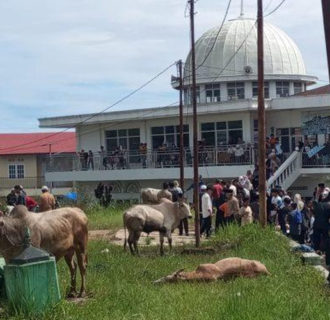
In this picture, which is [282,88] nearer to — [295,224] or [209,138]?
[209,138]

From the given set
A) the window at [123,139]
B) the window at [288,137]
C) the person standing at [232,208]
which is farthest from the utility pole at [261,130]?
the window at [123,139]

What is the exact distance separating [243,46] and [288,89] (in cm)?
451

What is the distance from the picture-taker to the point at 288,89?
52.7m

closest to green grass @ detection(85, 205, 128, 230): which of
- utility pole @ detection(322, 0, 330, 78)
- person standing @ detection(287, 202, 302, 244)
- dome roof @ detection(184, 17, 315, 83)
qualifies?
person standing @ detection(287, 202, 302, 244)

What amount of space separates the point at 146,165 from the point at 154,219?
81.8 feet

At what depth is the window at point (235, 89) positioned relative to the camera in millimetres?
50644

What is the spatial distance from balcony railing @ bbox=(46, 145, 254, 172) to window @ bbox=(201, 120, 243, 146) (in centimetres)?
217

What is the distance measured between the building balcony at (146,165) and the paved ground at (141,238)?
44.7ft

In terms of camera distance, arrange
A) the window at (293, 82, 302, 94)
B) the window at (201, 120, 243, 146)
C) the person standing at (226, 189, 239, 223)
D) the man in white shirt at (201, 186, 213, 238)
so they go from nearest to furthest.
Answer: the person standing at (226, 189, 239, 223), the man in white shirt at (201, 186, 213, 238), the window at (201, 120, 243, 146), the window at (293, 82, 302, 94)

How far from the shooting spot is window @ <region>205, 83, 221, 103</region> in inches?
2012

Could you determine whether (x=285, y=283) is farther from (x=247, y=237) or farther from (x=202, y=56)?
(x=202, y=56)

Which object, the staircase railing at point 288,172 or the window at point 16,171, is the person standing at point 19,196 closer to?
the staircase railing at point 288,172

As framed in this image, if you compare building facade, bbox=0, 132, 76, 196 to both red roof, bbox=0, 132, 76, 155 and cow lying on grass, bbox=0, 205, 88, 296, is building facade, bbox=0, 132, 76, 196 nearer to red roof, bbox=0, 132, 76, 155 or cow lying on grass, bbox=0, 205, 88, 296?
red roof, bbox=0, 132, 76, 155

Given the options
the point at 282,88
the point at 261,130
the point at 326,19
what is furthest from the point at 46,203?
the point at 282,88
